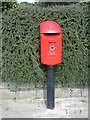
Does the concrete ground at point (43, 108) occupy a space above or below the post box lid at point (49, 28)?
below

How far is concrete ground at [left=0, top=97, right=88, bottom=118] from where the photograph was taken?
402 centimetres

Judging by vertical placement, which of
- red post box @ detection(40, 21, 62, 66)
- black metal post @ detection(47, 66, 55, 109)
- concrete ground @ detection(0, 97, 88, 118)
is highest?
red post box @ detection(40, 21, 62, 66)

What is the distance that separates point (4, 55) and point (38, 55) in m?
0.62

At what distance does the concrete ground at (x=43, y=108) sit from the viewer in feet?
13.2

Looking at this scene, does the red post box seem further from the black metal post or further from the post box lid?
the black metal post

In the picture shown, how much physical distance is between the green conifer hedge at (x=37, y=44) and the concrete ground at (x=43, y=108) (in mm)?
338

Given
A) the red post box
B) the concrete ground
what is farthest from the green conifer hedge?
the red post box

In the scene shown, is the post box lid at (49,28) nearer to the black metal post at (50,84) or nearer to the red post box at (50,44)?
the red post box at (50,44)

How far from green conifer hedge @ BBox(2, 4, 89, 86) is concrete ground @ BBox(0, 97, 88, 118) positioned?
13.3 inches

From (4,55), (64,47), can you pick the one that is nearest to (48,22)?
(64,47)

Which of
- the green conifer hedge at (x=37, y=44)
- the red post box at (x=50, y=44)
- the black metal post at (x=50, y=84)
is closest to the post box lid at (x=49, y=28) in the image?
the red post box at (x=50, y=44)

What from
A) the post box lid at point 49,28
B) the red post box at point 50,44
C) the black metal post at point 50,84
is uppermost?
the post box lid at point 49,28

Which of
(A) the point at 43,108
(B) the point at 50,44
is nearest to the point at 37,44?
(B) the point at 50,44

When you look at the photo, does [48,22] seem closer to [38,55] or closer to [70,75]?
[38,55]
